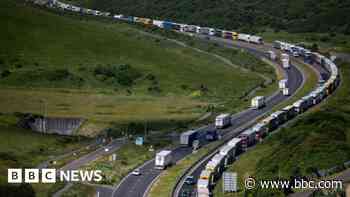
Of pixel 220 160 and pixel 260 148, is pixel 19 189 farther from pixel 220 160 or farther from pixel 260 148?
pixel 260 148

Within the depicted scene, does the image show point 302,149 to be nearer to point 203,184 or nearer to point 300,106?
point 203,184

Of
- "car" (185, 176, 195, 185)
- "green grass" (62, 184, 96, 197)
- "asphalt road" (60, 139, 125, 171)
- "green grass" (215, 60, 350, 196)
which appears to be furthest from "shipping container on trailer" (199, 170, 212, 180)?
"asphalt road" (60, 139, 125, 171)

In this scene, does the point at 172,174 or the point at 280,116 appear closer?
the point at 172,174

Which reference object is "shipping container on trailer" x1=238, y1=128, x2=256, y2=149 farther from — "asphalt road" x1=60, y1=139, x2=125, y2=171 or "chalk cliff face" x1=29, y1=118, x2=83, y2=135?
"chalk cliff face" x1=29, y1=118, x2=83, y2=135

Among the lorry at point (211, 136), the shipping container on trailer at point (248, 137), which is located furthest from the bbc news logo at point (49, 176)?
the lorry at point (211, 136)

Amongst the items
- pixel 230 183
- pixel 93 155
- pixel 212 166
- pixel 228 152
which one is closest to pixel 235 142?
pixel 228 152
